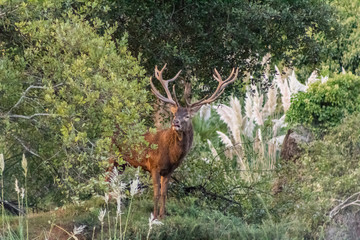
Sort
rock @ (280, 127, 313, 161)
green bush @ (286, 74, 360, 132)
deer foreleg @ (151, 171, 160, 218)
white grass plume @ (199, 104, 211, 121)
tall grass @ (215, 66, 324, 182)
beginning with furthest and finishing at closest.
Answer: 1. white grass plume @ (199, 104, 211, 121)
2. tall grass @ (215, 66, 324, 182)
3. rock @ (280, 127, 313, 161)
4. green bush @ (286, 74, 360, 132)
5. deer foreleg @ (151, 171, 160, 218)

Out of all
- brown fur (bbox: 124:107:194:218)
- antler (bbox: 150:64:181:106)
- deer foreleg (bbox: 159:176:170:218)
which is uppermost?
antler (bbox: 150:64:181:106)

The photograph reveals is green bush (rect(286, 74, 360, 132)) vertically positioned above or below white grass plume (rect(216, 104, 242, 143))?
above

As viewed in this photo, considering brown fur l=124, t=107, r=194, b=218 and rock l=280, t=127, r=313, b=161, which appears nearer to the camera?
brown fur l=124, t=107, r=194, b=218

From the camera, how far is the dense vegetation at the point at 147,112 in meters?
7.39

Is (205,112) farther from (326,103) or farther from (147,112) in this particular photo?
(147,112)

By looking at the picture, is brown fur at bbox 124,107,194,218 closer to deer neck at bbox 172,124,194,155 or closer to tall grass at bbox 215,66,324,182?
deer neck at bbox 172,124,194,155

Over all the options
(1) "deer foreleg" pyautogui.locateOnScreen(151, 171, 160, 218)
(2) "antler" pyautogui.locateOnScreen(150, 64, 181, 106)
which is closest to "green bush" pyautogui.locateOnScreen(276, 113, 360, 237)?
(1) "deer foreleg" pyautogui.locateOnScreen(151, 171, 160, 218)

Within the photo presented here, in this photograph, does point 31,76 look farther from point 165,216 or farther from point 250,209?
point 250,209

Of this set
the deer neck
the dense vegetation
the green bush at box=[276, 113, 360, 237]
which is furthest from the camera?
the green bush at box=[276, 113, 360, 237]

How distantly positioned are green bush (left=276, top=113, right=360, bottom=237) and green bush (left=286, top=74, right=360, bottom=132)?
0.82 metres

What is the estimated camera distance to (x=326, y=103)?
14.1m

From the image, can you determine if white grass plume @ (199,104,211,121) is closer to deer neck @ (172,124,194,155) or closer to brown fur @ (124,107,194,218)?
brown fur @ (124,107,194,218)

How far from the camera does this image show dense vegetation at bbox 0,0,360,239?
7.39m

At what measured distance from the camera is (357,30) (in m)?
18.5
